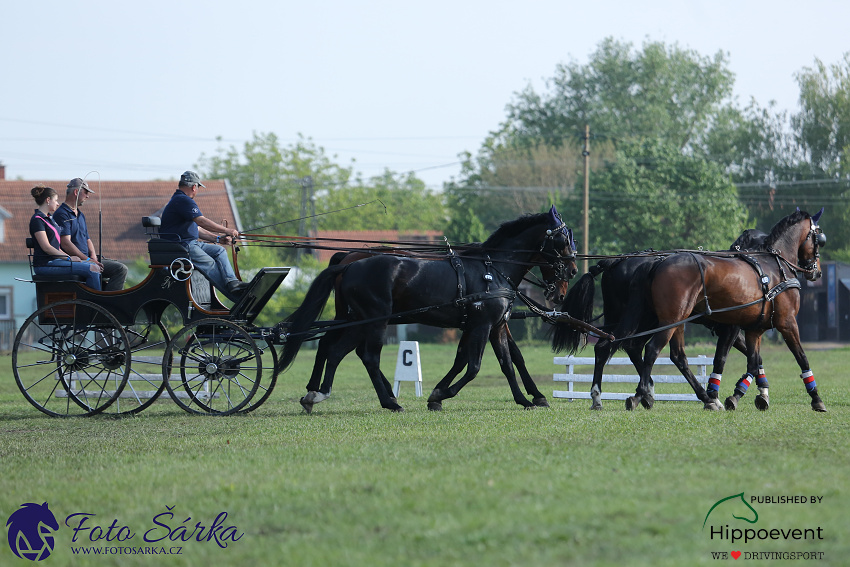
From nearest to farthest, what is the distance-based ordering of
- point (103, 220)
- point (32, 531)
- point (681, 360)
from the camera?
1. point (32, 531)
2. point (681, 360)
3. point (103, 220)

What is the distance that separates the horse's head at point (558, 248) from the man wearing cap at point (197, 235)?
12.2 ft

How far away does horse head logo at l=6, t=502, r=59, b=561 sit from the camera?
16.2 feet

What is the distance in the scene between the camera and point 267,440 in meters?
8.41

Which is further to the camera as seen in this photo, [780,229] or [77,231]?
[780,229]

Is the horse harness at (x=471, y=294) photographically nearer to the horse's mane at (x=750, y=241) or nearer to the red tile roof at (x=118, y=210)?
the horse's mane at (x=750, y=241)

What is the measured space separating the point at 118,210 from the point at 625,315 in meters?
38.5

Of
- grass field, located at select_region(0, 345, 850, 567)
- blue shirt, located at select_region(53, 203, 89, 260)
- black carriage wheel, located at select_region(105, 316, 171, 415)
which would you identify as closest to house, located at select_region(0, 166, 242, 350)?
black carriage wheel, located at select_region(105, 316, 171, 415)

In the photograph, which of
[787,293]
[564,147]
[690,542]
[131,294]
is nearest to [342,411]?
[131,294]

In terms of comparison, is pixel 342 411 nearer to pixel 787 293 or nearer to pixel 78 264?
pixel 78 264

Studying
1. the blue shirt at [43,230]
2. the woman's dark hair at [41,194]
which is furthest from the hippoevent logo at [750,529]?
the woman's dark hair at [41,194]

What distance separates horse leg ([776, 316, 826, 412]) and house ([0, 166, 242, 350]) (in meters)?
31.9

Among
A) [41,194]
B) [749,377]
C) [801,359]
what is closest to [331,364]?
[41,194]

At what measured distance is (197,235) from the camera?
10.8 meters

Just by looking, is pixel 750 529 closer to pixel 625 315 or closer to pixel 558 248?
pixel 625 315
